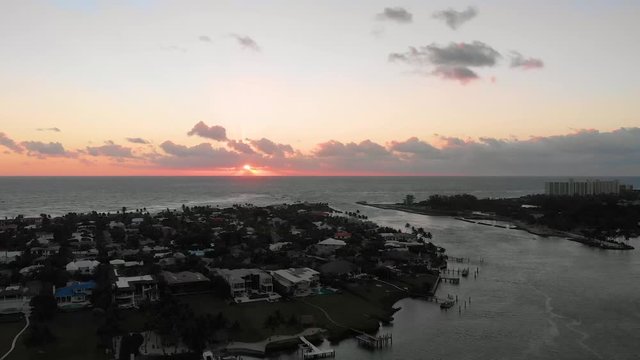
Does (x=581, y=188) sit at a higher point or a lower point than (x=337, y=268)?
higher

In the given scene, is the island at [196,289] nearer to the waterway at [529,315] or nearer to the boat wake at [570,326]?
the waterway at [529,315]

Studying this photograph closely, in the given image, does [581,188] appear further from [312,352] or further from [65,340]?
[65,340]

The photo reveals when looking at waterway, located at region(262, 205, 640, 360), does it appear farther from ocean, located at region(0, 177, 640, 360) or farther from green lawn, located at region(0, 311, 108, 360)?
green lawn, located at region(0, 311, 108, 360)

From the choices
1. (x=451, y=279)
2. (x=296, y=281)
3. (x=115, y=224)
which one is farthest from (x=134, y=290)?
(x=115, y=224)

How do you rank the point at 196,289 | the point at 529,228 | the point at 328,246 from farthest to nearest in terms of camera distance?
the point at 529,228
the point at 328,246
the point at 196,289

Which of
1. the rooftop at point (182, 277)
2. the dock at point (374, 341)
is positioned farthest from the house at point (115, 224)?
the dock at point (374, 341)

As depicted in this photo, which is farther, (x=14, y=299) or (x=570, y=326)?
(x=14, y=299)

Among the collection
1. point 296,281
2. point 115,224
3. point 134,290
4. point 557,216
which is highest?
point 557,216
